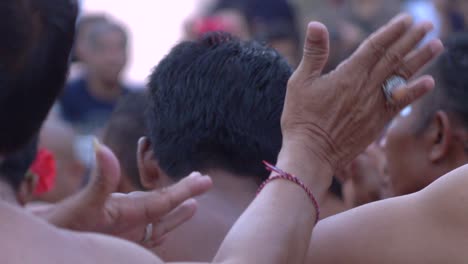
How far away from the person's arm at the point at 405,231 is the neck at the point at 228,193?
0.27 m

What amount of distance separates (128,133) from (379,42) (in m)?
1.69

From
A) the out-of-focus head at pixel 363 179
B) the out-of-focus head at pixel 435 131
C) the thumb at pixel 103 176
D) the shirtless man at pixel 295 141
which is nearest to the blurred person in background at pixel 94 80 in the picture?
the out-of-focus head at pixel 363 179

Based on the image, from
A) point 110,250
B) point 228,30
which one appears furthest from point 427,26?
point 228,30

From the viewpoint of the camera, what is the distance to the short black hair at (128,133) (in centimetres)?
335

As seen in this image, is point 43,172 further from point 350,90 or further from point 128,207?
point 350,90

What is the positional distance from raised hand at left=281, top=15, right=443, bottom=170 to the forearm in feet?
0.13

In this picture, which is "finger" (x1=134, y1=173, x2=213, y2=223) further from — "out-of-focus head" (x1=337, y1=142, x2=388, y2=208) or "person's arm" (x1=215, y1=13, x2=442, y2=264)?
"out-of-focus head" (x1=337, y1=142, x2=388, y2=208)

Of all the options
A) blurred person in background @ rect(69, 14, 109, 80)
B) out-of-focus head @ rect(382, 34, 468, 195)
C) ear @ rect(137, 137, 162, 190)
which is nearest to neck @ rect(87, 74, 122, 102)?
blurred person in background @ rect(69, 14, 109, 80)

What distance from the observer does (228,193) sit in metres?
2.34

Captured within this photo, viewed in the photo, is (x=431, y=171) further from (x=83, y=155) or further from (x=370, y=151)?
(x=83, y=155)

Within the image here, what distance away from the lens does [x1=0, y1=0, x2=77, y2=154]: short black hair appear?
1473mm

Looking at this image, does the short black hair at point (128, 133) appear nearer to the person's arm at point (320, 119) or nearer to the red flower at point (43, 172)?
the red flower at point (43, 172)

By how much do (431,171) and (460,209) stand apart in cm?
98

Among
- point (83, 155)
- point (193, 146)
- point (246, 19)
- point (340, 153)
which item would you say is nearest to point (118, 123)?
point (193, 146)
